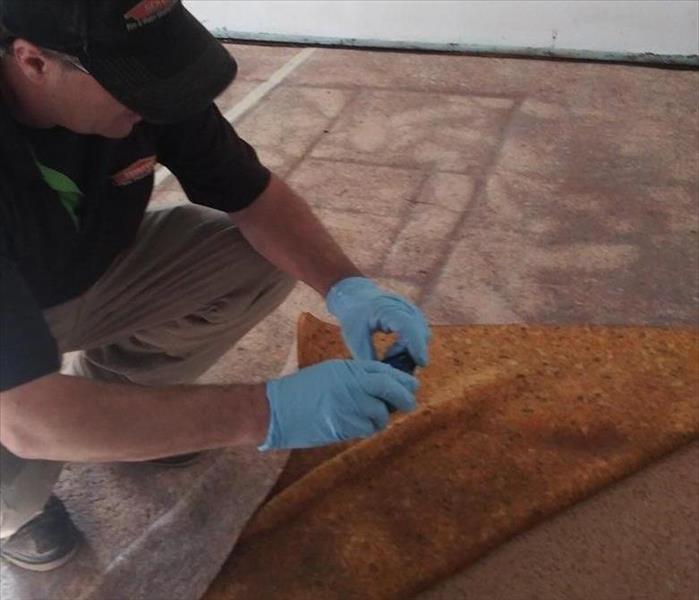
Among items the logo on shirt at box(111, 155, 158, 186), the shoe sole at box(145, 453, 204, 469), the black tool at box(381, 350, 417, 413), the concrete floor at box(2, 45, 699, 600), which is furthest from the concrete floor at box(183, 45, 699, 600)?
the logo on shirt at box(111, 155, 158, 186)

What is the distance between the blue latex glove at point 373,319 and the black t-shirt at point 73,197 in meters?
0.26

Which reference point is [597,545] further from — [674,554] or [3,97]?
[3,97]

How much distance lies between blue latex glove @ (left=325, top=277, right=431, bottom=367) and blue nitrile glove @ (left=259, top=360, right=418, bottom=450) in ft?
0.58

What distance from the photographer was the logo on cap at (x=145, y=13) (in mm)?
1120

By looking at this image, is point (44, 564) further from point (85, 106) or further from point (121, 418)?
point (85, 106)

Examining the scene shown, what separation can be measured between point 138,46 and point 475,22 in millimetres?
2671

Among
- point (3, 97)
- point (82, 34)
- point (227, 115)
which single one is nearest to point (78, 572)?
point (3, 97)

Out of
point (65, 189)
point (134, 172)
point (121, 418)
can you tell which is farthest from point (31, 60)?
point (121, 418)

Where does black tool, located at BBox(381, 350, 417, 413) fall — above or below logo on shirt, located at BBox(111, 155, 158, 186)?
below

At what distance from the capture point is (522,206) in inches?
104

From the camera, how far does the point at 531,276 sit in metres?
2.31

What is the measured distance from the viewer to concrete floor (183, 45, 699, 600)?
1.59m

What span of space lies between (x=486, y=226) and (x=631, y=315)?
0.56m

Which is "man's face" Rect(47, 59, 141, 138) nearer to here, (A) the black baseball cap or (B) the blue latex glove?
(A) the black baseball cap
